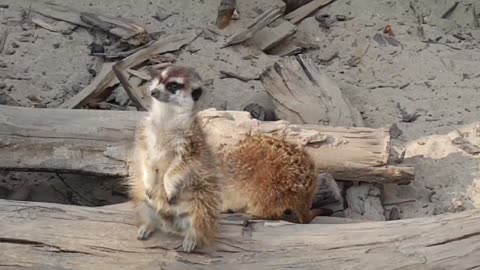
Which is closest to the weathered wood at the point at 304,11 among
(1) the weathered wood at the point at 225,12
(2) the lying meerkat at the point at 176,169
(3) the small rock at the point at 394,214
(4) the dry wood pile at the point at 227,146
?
(4) the dry wood pile at the point at 227,146

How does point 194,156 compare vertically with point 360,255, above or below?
above

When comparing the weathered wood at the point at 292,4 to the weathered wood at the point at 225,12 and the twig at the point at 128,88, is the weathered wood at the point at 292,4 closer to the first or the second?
the weathered wood at the point at 225,12

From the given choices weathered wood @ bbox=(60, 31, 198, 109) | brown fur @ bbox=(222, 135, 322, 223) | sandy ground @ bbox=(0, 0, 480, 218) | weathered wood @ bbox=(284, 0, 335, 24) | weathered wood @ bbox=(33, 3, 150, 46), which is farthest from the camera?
weathered wood @ bbox=(284, 0, 335, 24)

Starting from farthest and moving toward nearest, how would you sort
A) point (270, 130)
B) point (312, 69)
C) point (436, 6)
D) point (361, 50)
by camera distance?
point (436, 6) < point (361, 50) < point (312, 69) < point (270, 130)

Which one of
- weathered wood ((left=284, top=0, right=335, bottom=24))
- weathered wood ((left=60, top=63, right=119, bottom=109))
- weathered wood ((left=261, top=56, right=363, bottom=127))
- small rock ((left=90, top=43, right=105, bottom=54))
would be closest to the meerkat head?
weathered wood ((left=261, top=56, right=363, bottom=127))

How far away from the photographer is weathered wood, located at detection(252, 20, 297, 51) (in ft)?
17.6

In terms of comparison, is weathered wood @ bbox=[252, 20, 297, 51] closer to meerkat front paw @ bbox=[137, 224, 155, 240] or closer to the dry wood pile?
the dry wood pile

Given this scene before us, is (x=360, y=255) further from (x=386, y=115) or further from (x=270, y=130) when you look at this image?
(x=386, y=115)

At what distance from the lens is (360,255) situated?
127 inches

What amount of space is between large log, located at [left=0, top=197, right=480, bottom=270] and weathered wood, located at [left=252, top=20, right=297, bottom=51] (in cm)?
220

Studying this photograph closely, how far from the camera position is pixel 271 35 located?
542 centimetres

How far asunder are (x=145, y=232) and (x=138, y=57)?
203 centimetres

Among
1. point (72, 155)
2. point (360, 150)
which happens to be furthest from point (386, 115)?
point (72, 155)

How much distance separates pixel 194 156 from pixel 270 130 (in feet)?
2.73
